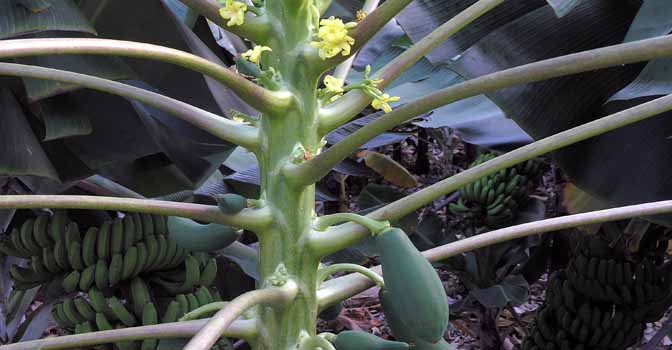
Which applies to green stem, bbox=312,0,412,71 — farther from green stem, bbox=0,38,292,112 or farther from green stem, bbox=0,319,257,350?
green stem, bbox=0,319,257,350

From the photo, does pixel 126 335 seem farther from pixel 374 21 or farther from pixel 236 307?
pixel 374 21

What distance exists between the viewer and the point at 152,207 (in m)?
0.73

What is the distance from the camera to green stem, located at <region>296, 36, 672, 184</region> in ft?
1.77

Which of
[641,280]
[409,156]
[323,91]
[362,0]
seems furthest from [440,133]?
[323,91]

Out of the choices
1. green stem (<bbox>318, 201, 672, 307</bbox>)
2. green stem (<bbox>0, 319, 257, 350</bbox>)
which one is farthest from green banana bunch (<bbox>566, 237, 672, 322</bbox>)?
green stem (<bbox>0, 319, 257, 350</bbox>)

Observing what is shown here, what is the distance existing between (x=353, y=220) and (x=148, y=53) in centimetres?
26

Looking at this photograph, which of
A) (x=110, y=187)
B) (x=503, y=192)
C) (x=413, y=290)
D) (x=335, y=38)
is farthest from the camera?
(x=503, y=192)

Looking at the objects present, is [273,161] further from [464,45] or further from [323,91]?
[464,45]

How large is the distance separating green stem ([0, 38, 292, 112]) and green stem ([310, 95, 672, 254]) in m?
0.16

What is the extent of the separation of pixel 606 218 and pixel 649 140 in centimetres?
59

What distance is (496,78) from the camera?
62 cm

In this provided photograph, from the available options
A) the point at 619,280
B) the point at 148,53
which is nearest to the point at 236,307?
the point at 148,53

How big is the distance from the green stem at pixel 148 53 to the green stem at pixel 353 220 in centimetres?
13

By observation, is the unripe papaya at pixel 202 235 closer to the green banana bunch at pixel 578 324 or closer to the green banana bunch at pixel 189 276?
the green banana bunch at pixel 189 276
